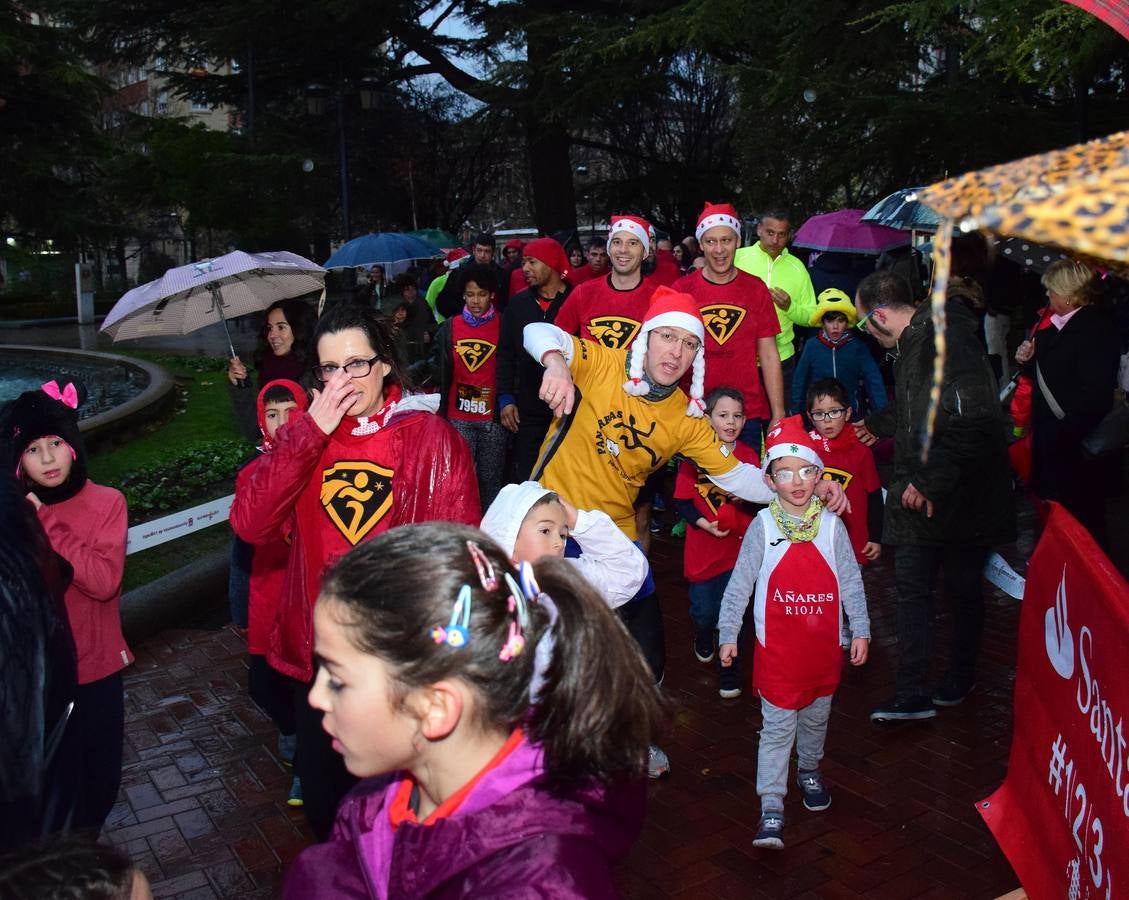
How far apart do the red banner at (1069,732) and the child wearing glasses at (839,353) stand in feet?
11.3

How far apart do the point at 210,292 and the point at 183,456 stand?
11.1 feet

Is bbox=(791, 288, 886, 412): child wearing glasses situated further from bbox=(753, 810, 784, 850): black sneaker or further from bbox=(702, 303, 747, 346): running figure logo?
bbox=(753, 810, 784, 850): black sneaker

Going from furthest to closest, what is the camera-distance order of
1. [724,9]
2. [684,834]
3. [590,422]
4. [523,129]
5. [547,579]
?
[523,129] → [724,9] → [590,422] → [684,834] → [547,579]

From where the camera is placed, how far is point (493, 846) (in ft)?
5.26

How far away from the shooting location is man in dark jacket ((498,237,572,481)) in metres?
6.48

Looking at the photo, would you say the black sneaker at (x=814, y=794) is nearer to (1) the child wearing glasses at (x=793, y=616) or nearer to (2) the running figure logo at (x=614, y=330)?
(1) the child wearing glasses at (x=793, y=616)

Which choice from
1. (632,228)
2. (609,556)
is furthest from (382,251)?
(609,556)

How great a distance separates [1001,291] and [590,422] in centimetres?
765

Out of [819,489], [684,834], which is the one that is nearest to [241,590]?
[684,834]

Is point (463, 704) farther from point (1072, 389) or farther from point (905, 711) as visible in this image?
point (1072, 389)

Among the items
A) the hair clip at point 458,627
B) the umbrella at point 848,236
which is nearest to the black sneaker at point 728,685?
the hair clip at point 458,627

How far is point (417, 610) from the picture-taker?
1733mm

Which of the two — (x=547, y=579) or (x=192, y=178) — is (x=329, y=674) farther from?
(x=192, y=178)

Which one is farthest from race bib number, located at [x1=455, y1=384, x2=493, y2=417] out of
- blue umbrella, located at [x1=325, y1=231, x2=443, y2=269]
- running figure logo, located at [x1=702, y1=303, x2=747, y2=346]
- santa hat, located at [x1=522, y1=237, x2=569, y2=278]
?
blue umbrella, located at [x1=325, y1=231, x2=443, y2=269]
